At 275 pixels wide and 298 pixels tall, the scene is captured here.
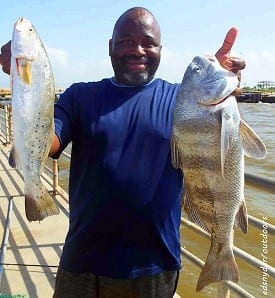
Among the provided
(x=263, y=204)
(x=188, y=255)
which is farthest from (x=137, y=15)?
(x=263, y=204)

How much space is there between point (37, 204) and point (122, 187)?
46 cm

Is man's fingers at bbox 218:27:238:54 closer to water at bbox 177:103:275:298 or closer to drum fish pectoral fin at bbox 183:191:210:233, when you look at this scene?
drum fish pectoral fin at bbox 183:191:210:233

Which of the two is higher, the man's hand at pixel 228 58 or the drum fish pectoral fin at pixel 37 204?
the man's hand at pixel 228 58

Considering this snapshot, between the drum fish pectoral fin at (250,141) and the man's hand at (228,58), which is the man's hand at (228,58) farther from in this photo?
the drum fish pectoral fin at (250,141)

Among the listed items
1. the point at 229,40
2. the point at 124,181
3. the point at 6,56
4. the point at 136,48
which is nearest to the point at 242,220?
the point at 124,181

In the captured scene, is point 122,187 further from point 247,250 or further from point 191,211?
point 247,250

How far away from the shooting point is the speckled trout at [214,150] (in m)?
1.93

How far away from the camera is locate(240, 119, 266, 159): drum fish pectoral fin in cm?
194

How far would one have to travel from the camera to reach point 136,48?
2277 mm

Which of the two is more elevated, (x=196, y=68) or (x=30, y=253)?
(x=196, y=68)

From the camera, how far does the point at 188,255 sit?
3.54 meters

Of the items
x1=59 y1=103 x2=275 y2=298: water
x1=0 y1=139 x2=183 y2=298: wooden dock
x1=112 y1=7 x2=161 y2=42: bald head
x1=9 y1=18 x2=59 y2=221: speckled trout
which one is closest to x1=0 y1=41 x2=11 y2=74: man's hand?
x1=9 y1=18 x2=59 y2=221: speckled trout

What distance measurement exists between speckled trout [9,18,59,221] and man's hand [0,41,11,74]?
13 cm

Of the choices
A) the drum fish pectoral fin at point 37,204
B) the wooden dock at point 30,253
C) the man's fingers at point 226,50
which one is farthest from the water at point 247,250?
the wooden dock at point 30,253
